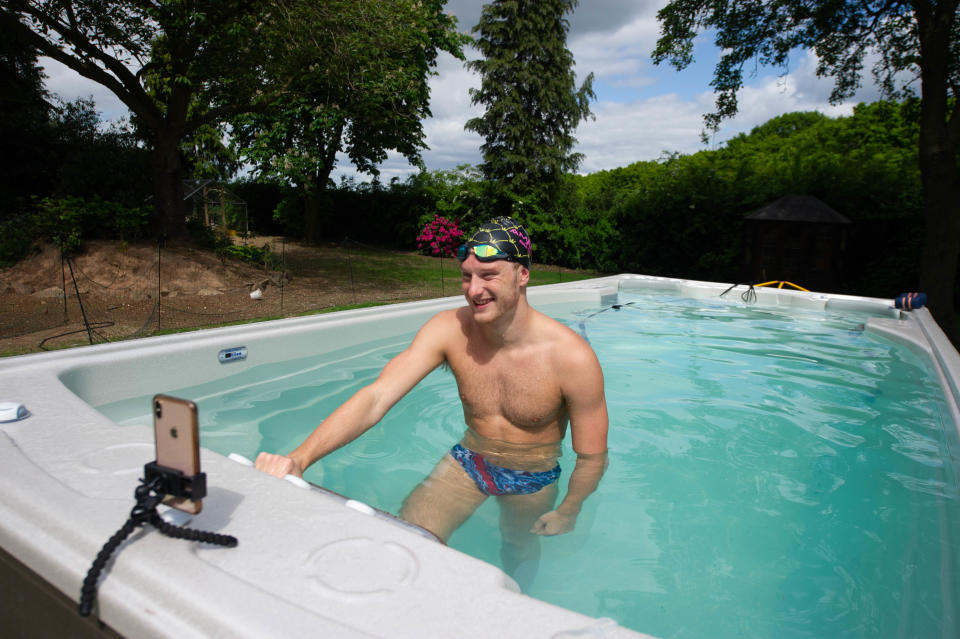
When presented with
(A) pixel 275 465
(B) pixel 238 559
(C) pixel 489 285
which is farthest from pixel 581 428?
(B) pixel 238 559

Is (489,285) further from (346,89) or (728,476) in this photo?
(346,89)

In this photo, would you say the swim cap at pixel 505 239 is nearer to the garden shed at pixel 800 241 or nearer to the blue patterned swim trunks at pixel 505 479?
the blue patterned swim trunks at pixel 505 479

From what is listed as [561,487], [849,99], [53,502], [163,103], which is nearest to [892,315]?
[849,99]

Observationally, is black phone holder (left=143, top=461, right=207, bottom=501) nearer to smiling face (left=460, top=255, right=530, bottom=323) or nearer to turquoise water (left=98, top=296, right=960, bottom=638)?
smiling face (left=460, top=255, right=530, bottom=323)

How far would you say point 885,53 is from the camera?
7.89m

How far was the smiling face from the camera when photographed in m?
2.01

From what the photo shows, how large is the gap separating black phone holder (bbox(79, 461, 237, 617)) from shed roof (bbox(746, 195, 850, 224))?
10.0 metres

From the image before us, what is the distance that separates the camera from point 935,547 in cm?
233

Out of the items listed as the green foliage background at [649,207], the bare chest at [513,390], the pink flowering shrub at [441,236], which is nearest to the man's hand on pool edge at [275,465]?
the bare chest at [513,390]

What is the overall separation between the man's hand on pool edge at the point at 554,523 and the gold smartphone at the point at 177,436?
1324 millimetres

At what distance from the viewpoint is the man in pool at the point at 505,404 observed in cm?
202

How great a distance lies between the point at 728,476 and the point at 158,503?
2.90 metres

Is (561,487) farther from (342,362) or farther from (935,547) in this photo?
(342,362)

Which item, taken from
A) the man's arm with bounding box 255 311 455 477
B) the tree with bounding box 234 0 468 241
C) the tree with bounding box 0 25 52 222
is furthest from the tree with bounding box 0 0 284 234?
the man's arm with bounding box 255 311 455 477
